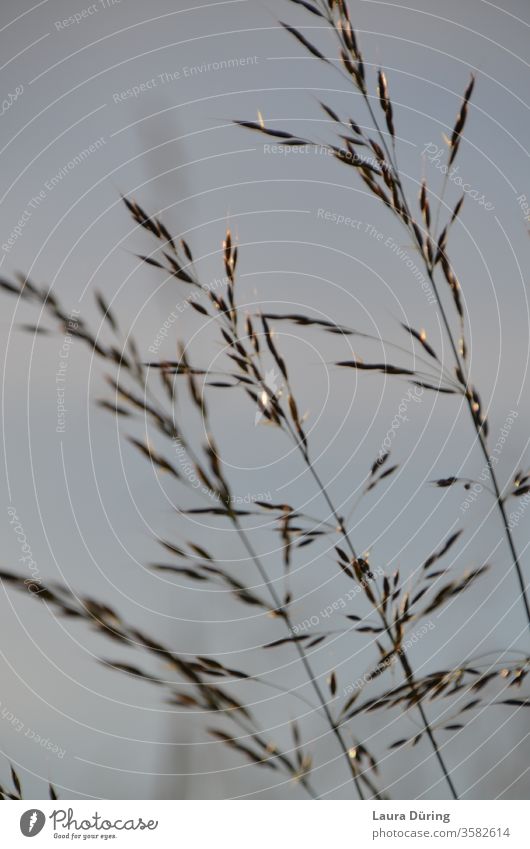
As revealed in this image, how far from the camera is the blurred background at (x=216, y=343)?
2.53 feet

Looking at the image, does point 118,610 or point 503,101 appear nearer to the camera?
point 118,610

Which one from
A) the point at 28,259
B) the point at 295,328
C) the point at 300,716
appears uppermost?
the point at 28,259

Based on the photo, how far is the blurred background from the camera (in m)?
0.77

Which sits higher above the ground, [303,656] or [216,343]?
[216,343]

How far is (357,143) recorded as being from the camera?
0.82 meters

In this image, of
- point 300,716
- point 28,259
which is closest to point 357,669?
point 300,716

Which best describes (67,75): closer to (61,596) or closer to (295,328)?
(295,328)

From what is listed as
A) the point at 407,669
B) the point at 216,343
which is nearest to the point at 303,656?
the point at 407,669

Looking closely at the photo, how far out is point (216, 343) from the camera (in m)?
0.81

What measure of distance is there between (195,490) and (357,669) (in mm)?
213
